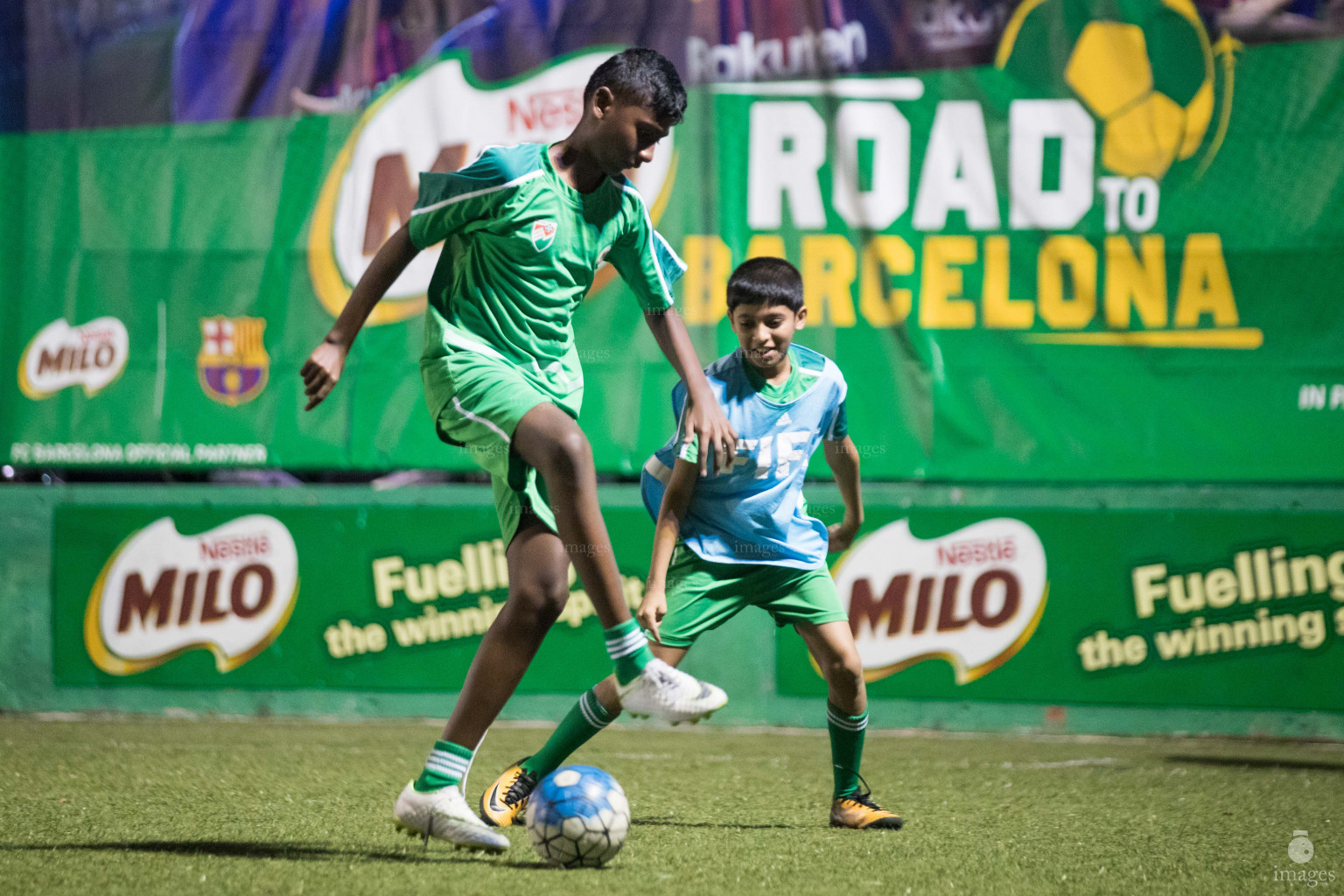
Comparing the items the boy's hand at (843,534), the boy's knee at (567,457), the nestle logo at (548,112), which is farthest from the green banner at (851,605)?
the boy's knee at (567,457)

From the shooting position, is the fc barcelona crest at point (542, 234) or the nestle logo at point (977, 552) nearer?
the fc barcelona crest at point (542, 234)

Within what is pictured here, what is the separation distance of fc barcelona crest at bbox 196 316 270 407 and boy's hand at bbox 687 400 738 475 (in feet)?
14.2

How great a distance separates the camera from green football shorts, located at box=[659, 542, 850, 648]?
4.18 metres

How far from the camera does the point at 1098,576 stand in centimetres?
676

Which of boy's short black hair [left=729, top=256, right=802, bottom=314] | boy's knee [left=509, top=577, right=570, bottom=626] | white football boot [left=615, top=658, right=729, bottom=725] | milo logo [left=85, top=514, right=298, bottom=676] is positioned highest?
boy's short black hair [left=729, top=256, right=802, bottom=314]

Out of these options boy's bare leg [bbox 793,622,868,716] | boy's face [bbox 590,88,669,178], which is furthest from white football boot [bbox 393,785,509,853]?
boy's face [bbox 590,88,669,178]

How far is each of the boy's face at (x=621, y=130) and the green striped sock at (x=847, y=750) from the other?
6.02 ft

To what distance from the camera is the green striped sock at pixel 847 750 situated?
4.27 metres

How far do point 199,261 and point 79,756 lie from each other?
2.77m

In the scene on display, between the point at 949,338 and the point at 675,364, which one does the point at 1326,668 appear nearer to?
the point at 949,338

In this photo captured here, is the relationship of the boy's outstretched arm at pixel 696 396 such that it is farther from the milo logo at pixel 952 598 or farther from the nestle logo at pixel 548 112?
the nestle logo at pixel 548 112

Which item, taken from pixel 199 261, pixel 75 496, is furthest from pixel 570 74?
pixel 75 496

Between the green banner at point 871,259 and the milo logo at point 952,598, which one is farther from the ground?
the green banner at point 871,259

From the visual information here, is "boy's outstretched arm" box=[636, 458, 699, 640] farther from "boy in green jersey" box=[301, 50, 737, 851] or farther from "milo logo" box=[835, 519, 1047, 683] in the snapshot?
"milo logo" box=[835, 519, 1047, 683]
